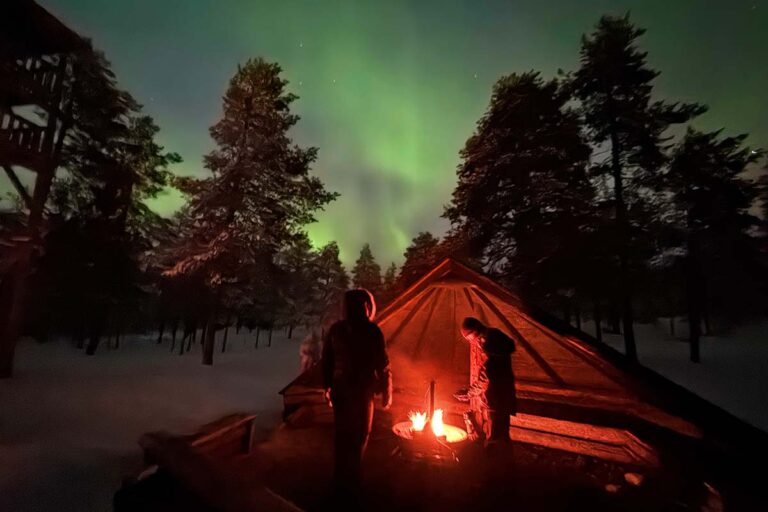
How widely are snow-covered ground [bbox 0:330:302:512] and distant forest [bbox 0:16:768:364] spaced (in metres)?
3.46

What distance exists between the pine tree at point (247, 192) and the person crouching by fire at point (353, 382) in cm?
1196

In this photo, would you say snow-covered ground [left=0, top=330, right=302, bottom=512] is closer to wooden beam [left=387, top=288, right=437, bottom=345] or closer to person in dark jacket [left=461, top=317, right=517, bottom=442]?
wooden beam [left=387, top=288, right=437, bottom=345]

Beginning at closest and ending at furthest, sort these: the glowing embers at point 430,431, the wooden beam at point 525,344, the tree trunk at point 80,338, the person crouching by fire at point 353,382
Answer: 1. the person crouching by fire at point 353,382
2. the glowing embers at point 430,431
3. the wooden beam at point 525,344
4. the tree trunk at point 80,338

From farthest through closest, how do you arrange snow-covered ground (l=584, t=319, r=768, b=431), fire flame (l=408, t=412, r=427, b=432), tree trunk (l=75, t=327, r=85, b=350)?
tree trunk (l=75, t=327, r=85, b=350), snow-covered ground (l=584, t=319, r=768, b=431), fire flame (l=408, t=412, r=427, b=432)

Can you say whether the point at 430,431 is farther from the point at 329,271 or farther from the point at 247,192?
the point at 329,271

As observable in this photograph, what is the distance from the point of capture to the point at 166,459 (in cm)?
347

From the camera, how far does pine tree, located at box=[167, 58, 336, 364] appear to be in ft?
49.9

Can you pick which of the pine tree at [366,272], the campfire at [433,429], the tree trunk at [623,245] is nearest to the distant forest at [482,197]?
the tree trunk at [623,245]

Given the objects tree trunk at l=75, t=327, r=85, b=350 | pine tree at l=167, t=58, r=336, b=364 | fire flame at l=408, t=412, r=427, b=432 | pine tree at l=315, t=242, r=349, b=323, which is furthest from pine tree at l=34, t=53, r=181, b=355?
pine tree at l=315, t=242, r=349, b=323

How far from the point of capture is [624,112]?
1623cm

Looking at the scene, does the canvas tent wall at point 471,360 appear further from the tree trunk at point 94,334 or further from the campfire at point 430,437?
the tree trunk at point 94,334

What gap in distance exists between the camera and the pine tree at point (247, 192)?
1521 centimetres

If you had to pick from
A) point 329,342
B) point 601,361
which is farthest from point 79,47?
point 601,361

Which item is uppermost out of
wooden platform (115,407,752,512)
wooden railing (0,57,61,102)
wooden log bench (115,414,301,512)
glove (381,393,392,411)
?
wooden railing (0,57,61,102)
